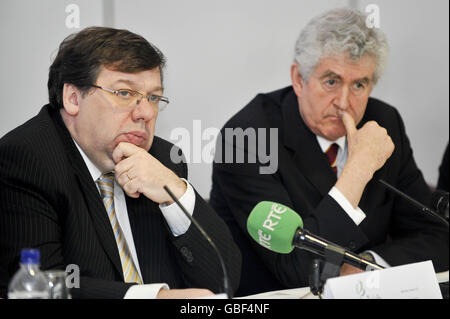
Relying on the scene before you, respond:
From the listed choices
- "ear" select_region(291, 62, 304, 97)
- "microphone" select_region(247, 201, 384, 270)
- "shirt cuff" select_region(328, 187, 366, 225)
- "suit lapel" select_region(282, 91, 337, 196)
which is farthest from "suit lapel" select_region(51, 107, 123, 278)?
"ear" select_region(291, 62, 304, 97)

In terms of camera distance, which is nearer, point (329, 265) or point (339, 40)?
point (329, 265)

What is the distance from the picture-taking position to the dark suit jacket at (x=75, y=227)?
5.60 ft

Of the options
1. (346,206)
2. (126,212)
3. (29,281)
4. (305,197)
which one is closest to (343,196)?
(346,206)

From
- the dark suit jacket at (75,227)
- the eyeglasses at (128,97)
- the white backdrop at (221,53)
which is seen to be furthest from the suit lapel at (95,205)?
the white backdrop at (221,53)

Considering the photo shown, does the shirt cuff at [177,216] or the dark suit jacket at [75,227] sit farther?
the shirt cuff at [177,216]

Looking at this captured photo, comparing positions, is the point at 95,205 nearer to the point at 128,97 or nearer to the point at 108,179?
the point at 108,179

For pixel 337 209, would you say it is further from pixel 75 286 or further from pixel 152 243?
pixel 75 286

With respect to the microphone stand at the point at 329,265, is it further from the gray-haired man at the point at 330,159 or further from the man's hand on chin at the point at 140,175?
the gray-haired man at the point at 330,159

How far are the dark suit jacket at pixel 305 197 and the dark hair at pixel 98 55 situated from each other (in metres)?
0.74

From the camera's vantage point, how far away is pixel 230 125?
8.75 ft

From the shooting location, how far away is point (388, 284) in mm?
1446

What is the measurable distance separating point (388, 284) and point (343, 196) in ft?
2.99

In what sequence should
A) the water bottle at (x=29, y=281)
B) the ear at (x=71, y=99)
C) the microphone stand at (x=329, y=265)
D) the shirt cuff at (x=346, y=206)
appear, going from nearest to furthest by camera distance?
the water bottle at (x=29, y=281) < the microphone stand at (x=329, y=265) < the ear at (x=71, y=99) < the shirt cuff at (x=346, y=206)

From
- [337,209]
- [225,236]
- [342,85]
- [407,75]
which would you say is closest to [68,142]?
[225,236]
